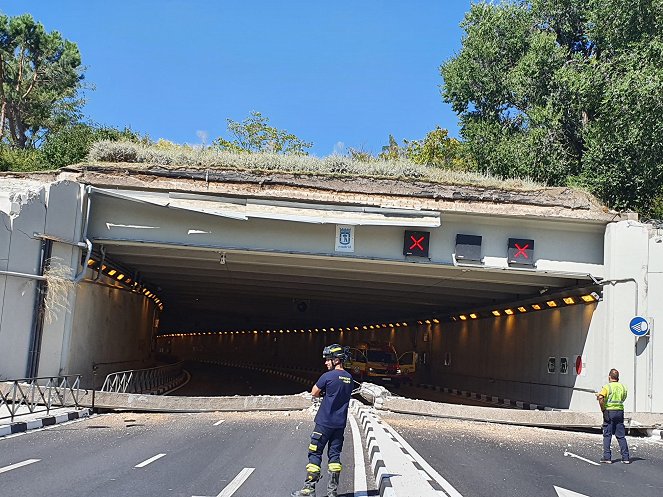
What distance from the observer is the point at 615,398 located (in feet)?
48.5

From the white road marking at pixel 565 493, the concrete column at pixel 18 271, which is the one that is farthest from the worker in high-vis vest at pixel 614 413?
the concrete column at pixel 18 271

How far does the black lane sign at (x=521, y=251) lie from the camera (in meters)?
23.4

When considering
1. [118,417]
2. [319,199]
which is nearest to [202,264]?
[319,199]

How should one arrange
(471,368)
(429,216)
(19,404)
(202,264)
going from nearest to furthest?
(19,404)
(429,216)
(202,264)
(471,368)

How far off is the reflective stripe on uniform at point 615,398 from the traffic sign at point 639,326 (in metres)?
7.32

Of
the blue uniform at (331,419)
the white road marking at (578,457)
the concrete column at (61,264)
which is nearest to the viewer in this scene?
the blue uniform at (331,419)

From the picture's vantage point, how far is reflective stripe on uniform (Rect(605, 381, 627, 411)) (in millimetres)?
14758

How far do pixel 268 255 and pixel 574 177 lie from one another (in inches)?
783

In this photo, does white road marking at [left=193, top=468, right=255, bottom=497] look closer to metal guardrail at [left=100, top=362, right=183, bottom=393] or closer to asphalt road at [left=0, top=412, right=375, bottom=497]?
asphalt road at [left=0, top=412, right=375, bottom=497]

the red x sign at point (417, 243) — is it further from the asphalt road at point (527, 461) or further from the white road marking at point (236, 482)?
the white road marking at point (236, 482)

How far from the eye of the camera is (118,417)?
20.0 metres

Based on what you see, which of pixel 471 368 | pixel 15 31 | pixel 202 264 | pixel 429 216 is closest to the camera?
pixel 429 216

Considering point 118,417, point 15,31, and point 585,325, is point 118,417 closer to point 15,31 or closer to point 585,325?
point 585,325

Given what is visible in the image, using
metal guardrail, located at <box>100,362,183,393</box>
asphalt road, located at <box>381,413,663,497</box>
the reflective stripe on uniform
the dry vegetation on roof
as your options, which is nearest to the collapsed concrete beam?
asphalt road, located at <box>381,413,663,497</box>
